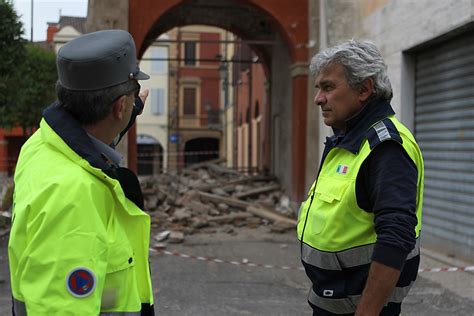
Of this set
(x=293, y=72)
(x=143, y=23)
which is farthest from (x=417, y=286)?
(x=143, y=23)

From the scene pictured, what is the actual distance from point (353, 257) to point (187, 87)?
144 ft

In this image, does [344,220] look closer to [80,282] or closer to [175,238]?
[80,282]

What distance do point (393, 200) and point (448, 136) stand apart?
6046mm

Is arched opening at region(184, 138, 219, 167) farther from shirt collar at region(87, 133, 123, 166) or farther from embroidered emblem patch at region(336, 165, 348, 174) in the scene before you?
shirt collar at region(87, 133, 123, 166)

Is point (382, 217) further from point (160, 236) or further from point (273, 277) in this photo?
point (160, 236)

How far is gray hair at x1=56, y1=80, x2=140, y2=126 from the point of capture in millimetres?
1527

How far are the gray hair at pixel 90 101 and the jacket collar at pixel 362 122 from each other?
2.74 ft

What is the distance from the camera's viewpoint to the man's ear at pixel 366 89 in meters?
2.00

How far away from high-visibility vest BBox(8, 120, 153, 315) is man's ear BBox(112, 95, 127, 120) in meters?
0.18

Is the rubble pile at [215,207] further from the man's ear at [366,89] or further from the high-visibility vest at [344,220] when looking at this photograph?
the man's ear at [366,89]

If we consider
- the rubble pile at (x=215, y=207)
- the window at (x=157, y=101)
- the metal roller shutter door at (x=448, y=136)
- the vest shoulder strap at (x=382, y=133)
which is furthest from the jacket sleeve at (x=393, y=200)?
the window at (x=157, y=101)

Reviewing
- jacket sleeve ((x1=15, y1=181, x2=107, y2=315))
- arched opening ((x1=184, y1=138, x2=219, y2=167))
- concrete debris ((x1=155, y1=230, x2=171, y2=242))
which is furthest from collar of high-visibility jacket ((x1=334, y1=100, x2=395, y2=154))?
arched opening ((x1=184, y1=138, x2=219, y2=167))

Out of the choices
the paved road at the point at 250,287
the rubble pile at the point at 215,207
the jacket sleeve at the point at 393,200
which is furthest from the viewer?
the rubble pile at the point at 215,207

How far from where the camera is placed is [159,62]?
4388 centimetres
